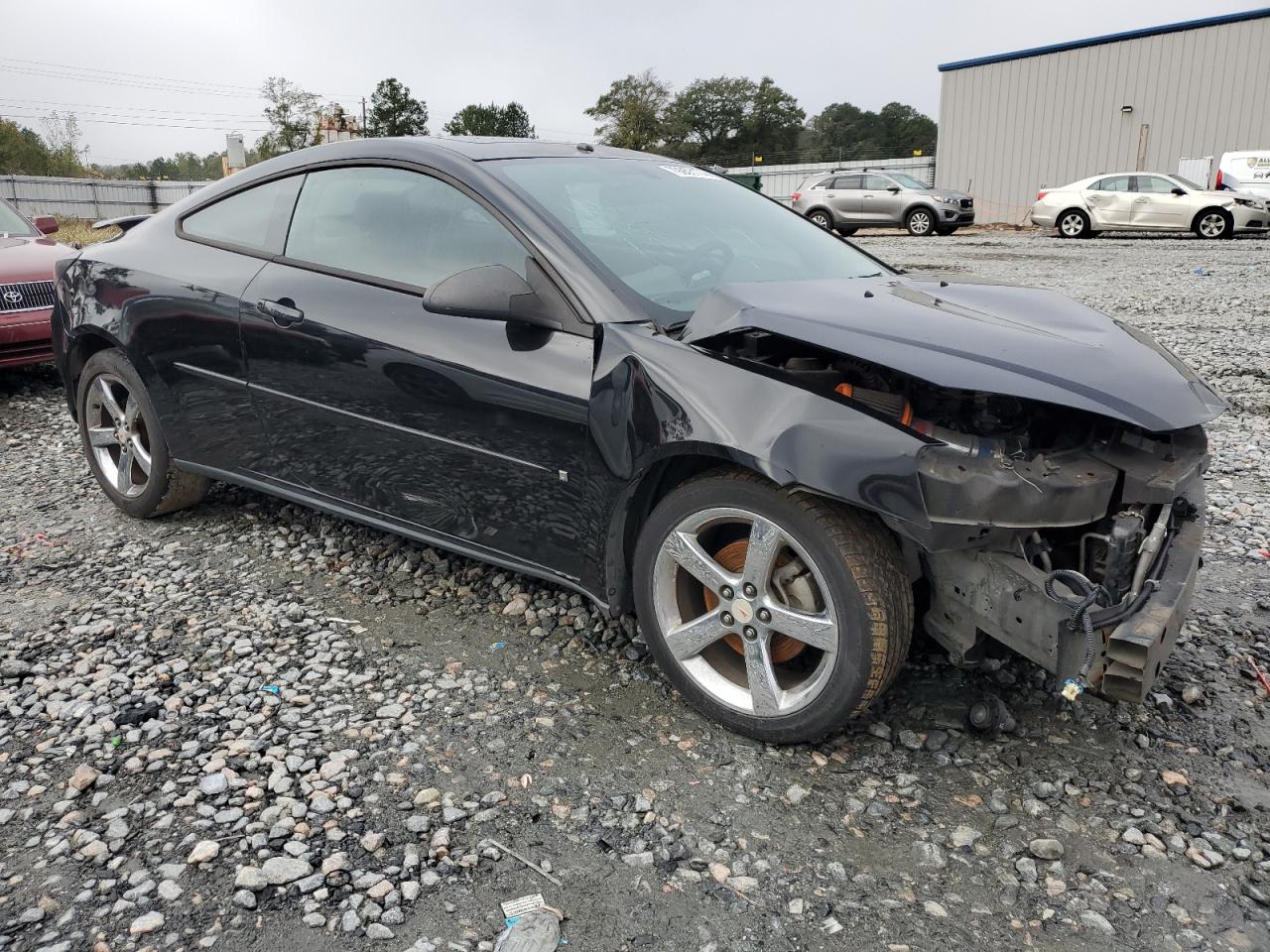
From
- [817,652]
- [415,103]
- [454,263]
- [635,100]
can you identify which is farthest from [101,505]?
[415,103]

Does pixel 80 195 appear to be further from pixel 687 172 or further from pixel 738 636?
pixel 738 636

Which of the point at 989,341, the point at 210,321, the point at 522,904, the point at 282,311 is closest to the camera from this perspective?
the point at 522,904

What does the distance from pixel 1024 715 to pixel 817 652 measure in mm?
624

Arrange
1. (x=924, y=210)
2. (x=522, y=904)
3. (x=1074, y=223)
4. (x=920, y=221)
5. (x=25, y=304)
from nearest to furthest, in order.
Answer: (x=522, y=904) → (x=25, y=304) → (x=1074, y=223) → (x=924, y=210) → (x=920, y=221)

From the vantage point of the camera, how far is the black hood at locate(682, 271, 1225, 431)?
225 centimetres

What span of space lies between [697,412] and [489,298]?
0.72m

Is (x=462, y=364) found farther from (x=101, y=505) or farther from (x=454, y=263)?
(x=101, y=505)

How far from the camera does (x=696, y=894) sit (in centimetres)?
215

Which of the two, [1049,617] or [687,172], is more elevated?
[687,172]

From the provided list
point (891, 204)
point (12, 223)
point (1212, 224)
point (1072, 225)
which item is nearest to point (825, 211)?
point (891, 204)

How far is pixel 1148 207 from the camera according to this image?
66.8 feet

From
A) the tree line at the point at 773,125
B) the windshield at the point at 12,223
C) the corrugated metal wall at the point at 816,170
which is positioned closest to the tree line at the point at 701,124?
the tree line at the point at 773,125

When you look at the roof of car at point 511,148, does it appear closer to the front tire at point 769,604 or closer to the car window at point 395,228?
the car window at point 395,228

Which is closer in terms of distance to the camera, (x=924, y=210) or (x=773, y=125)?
(x=924, y=210)
